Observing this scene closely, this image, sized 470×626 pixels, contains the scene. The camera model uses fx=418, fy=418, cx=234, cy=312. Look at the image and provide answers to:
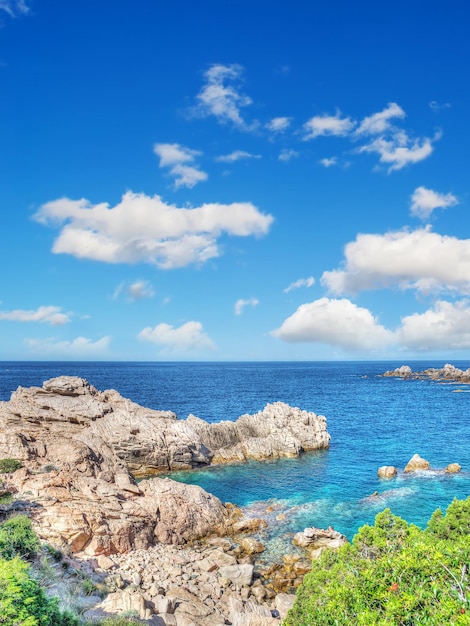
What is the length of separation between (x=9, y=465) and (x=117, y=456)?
41.8ft

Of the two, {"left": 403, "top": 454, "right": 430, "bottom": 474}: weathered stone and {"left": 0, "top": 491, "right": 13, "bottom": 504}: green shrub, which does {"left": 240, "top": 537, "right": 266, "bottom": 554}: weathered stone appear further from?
{"left": 403, "top": 454, "right": 430, "bottom": 474}: weathered stone

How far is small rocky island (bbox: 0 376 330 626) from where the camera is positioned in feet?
81.4

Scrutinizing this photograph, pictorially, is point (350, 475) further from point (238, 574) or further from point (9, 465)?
point (9, 465)

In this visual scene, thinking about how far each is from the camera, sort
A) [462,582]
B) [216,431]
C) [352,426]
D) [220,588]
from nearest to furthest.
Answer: [462,582] → [220,588] → [216,431] → [352,426]

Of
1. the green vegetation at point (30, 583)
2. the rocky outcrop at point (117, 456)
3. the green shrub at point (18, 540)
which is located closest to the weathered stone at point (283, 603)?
the green vegetation at point (30, 583)

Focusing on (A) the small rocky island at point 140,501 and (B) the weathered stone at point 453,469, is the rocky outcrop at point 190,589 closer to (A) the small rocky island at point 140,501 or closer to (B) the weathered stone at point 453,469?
(A) the small rocky island at point 140,501

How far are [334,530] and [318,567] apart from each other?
1751cm

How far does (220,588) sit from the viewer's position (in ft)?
85.4

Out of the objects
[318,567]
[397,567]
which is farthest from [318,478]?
[397,567]

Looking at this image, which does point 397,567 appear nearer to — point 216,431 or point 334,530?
point 334,530

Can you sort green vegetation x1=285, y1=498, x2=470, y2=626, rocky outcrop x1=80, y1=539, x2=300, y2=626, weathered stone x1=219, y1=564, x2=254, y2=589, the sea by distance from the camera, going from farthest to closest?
the sea, weathered stone x1=219, y1=564, x2=254, y2=589, rocky outcrop x1=80, y1=539, x2=300, y2=626, green vegetation x1=285, y1=498, x2=470, y2=626

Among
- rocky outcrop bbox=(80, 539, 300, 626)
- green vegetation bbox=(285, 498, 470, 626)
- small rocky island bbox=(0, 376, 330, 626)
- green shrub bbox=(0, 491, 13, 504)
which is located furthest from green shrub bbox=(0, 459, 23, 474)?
green vegetation bbox=(285, 498, 470, 626)

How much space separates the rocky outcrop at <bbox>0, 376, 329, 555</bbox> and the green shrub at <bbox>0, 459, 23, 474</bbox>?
734mm

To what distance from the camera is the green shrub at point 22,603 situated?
13.7m
